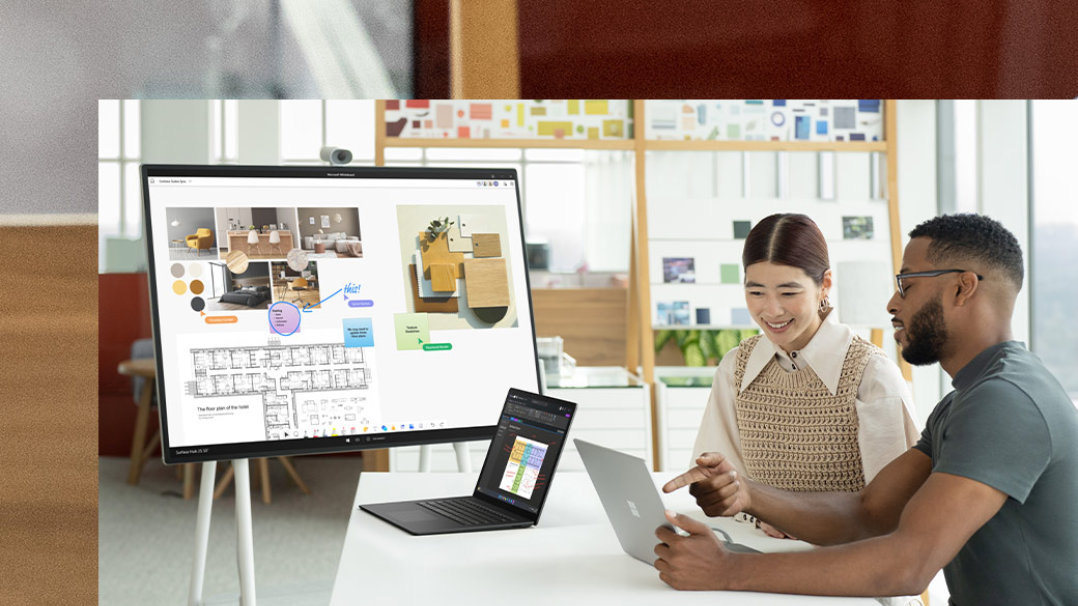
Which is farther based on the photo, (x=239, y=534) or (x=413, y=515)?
(x=239, y=534)

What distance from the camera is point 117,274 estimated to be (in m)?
6.02

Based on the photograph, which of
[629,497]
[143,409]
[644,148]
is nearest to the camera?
[629,497]

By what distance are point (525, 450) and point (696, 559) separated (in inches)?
19.1

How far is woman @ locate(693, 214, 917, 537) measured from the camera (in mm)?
1794

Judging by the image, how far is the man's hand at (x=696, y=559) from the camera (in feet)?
3.64

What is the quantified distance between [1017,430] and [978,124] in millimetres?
3309

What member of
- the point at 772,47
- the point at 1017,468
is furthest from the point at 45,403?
the point at 1017,468

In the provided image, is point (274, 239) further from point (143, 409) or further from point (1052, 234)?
point (143, 409)

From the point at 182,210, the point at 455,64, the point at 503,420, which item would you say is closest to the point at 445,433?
the point at 503,420

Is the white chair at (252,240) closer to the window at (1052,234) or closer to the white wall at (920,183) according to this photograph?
the white wall at (920,183)

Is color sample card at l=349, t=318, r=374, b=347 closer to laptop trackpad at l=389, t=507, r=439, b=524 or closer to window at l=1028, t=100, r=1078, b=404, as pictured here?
laptop trackpad at l=389, t=507, r=439, b=524

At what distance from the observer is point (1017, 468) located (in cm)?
116

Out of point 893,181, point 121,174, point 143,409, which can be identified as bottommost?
point 143,409

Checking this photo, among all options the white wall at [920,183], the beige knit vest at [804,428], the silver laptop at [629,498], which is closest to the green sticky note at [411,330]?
the silver laptop at [629,498]
